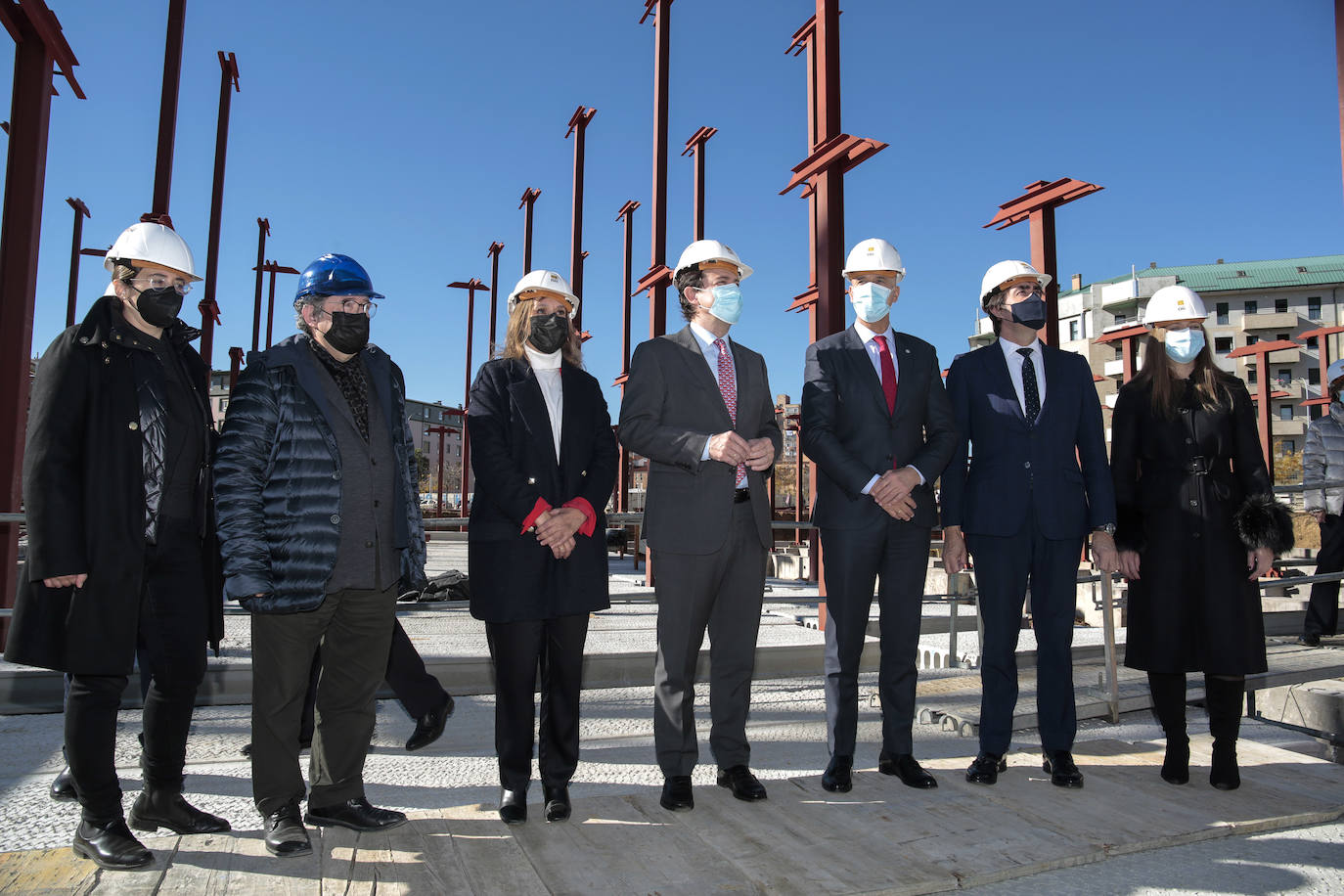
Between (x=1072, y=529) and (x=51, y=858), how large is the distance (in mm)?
3540

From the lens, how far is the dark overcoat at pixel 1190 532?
3330 millimetres

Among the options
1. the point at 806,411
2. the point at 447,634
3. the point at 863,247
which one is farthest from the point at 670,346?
the point at 447,634

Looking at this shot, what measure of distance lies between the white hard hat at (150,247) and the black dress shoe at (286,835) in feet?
5.79

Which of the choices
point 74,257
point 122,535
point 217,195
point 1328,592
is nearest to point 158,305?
point 122,535

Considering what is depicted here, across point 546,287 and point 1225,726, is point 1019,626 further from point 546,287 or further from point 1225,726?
point 546,287

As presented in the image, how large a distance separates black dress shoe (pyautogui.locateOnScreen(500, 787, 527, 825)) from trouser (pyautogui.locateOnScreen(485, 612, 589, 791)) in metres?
0.05

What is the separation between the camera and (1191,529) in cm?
339

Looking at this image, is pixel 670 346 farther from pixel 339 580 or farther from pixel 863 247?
pixel 339 580

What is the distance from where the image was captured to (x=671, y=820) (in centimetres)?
285

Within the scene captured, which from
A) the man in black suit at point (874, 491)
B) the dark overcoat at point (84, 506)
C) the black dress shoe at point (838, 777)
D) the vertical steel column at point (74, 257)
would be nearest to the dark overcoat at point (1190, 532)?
the man in black suit at point (874, 491)

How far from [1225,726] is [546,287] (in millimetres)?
3093

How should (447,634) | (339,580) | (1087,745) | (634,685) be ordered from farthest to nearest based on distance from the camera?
(447,634), (634,685), (1087,745), (339,580)

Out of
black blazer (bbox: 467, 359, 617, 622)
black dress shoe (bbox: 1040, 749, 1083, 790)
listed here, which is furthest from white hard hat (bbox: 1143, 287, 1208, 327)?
black blazer (bbox: 467, 359, 617, 622)

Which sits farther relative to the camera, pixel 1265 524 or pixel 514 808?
pixel 1265 524
